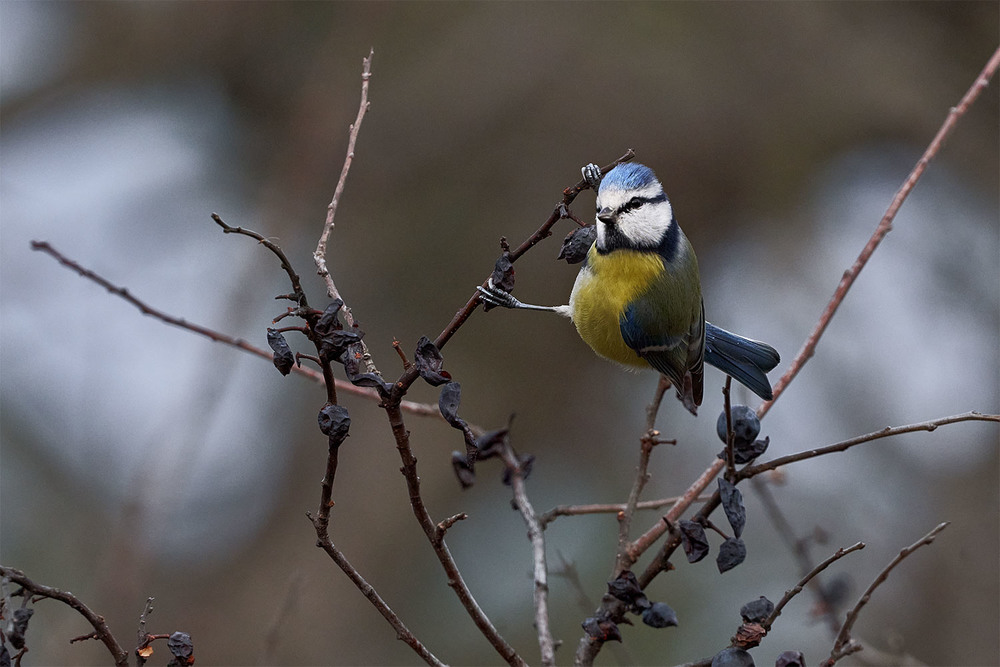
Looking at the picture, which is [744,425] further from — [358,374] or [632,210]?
[632,210]

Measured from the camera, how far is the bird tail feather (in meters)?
2.03

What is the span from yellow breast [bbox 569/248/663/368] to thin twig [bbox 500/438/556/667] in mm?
808

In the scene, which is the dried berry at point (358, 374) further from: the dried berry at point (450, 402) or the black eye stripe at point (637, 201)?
the black eye stripe at point (637, 201)

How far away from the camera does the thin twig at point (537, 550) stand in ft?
3.73

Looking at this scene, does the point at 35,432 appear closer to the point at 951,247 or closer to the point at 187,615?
the point at 187,615

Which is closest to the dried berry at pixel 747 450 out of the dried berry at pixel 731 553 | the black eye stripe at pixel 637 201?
the dried berry at pixel 731 553

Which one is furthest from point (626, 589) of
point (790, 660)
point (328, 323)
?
point (328, 323)

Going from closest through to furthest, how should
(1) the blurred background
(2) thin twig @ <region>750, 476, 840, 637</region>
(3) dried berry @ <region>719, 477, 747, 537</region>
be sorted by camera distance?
(3) dried berry @ <region>719, 477, 747, 537</region> < (2) thin twig @ <region>750, 476, 840, 637</region> < (1) the blurred background

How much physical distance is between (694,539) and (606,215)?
961mm

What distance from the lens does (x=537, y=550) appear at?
4.13ft

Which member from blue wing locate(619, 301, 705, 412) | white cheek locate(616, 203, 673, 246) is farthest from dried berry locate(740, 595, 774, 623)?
white cheek locate(616, 203, 673, 246)

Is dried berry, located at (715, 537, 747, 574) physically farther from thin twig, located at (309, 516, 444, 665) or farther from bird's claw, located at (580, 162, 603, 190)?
bird's claw, located at (580, 162, 603, 190)

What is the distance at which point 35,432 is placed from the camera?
396 centimetres

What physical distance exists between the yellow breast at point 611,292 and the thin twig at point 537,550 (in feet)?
2.65
